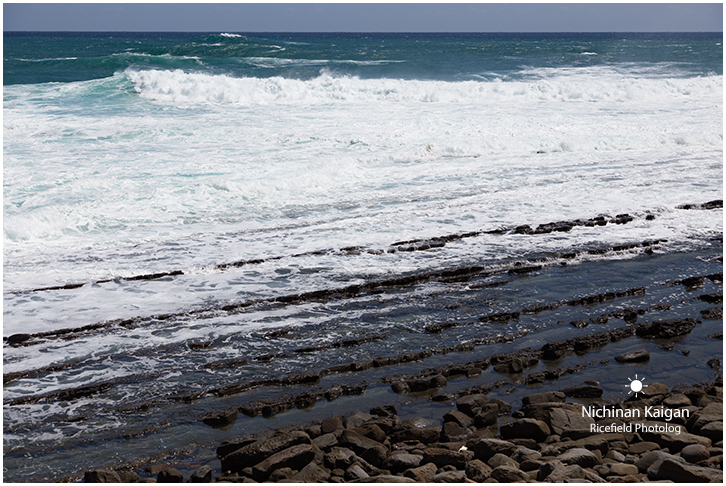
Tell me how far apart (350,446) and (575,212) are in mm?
7901

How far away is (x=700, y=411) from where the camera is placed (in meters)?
5.18

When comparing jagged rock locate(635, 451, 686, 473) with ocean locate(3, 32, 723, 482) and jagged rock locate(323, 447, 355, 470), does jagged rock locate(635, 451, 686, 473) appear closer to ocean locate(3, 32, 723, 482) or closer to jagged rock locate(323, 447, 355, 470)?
ocean locate(3, 32, 723, 482)

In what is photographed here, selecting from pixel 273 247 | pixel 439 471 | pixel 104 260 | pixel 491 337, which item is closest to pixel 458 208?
pixel 273 247

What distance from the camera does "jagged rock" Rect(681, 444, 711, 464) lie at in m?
4.49

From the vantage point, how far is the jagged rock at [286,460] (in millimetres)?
4458

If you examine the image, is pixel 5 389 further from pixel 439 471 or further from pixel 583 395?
pixel 583 395

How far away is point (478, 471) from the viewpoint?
435cm

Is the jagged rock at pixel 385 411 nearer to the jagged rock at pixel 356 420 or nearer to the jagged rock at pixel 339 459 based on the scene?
the jagged rock at pixel 356 420

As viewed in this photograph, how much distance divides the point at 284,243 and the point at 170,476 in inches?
220

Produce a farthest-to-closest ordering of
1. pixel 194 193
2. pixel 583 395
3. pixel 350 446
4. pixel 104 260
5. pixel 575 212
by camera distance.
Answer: pixel 194 193
pixel 575 212
pixel 104 260
pixel 583 395
pixel 350 446

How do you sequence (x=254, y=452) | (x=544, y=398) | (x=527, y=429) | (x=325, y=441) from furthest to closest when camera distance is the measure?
(x=544, y=398), (x=527, y=429), (x=325, y=441), (x=254, y=452)

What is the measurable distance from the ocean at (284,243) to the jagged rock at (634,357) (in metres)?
0.22

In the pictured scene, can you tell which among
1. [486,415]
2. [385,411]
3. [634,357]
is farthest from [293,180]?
A: [486,415]

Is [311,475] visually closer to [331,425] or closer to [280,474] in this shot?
[280,474]
